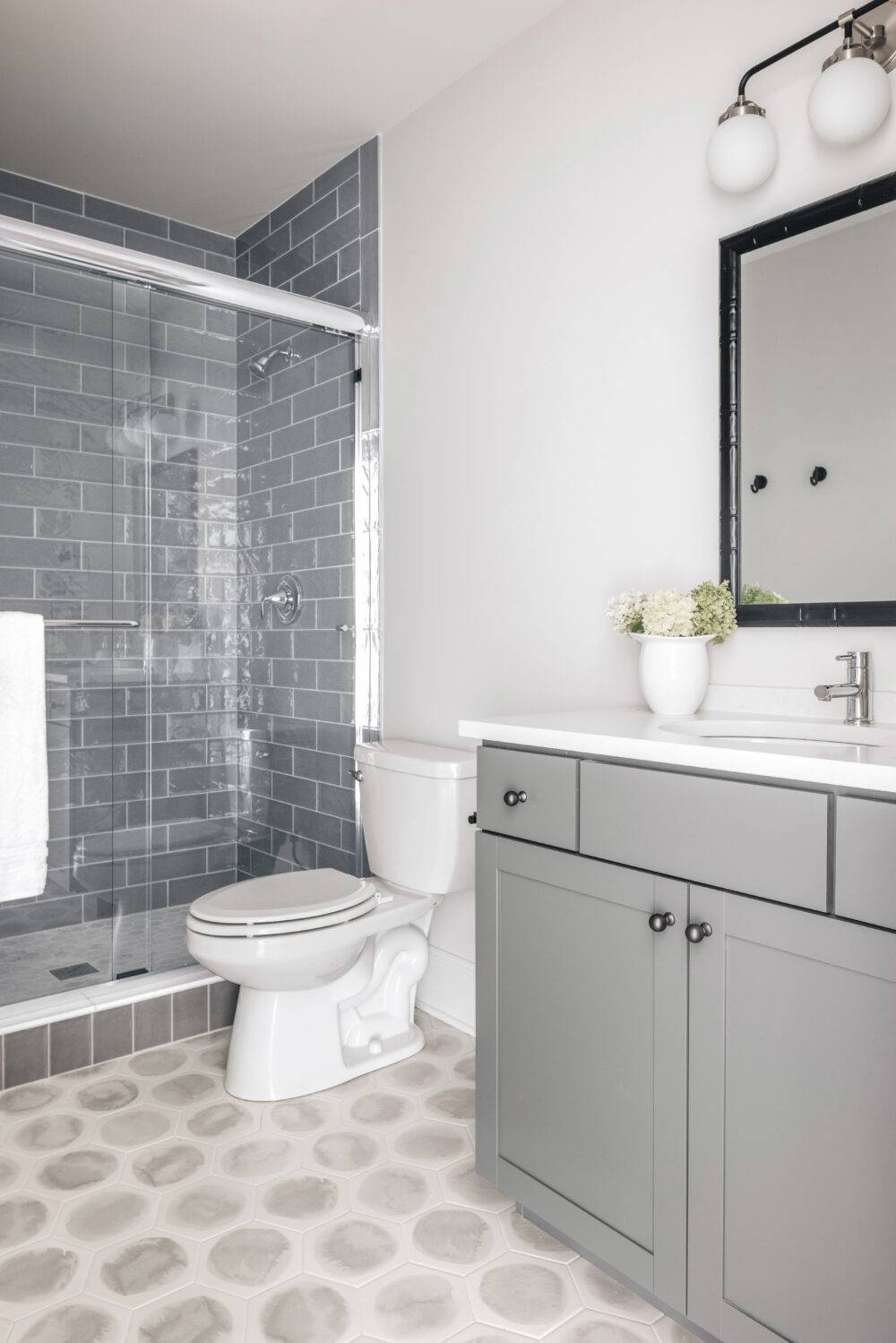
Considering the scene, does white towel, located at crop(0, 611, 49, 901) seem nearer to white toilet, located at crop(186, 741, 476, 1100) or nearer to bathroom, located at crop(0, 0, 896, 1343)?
bathroom, located at crop(0, 0, 896, 1343)

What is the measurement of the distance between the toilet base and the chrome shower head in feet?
5.71

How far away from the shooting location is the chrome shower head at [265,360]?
9.31ft

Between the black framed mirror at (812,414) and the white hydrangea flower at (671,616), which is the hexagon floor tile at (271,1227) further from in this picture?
the black framed mirror at (812,414)

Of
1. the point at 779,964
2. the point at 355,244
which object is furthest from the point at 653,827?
the point at 355,244

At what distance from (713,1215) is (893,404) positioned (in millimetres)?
1283

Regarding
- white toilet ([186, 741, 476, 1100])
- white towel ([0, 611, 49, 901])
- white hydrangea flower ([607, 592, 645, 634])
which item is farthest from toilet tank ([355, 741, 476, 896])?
white towel ([0, 611, 49, 901])

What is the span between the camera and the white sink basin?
1474 millimetres

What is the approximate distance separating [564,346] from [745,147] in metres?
0.60

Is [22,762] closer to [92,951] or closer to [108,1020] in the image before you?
[92,951]

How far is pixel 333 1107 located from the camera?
208cm

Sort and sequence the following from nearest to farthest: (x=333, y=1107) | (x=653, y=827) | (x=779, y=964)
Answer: (x=779, y=964) → (x=653, y=827) → (x=333, y=1107)

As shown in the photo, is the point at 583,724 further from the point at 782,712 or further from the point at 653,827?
the point at 782,712

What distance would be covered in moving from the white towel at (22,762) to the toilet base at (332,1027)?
0.59 metres

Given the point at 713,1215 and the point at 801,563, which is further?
Answer: the point at 801,563
